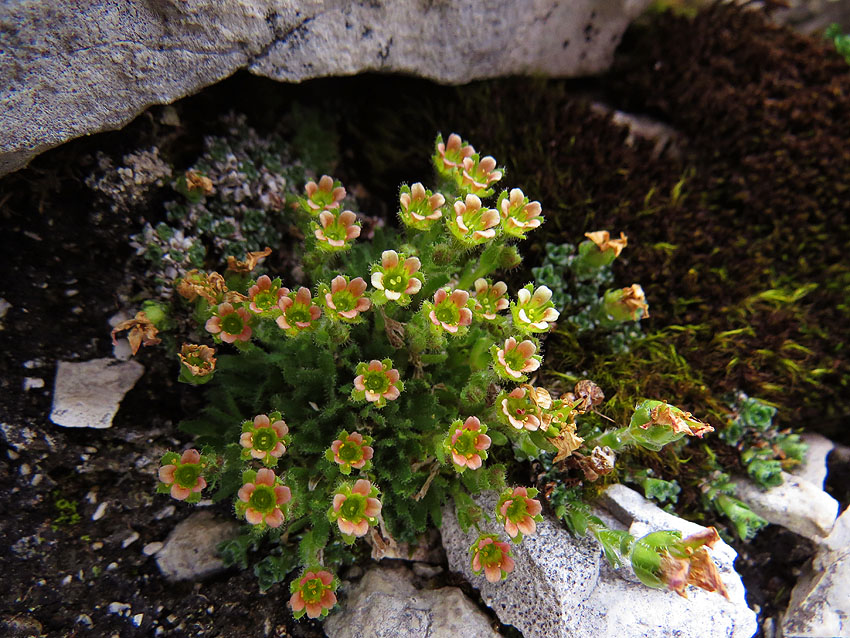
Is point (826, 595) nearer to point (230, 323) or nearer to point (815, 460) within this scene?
point (815, 460)

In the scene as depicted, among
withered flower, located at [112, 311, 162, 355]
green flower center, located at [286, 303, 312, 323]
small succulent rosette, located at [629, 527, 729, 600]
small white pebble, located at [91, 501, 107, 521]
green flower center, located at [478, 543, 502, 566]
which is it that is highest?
green flower center, located at [286, 303, 312, 323]

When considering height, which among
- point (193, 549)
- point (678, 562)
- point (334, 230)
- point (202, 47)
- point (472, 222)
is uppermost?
point (202, 47)

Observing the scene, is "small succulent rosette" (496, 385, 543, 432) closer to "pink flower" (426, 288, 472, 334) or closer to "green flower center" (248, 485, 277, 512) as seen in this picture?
"pink flower" (426, 288, 472, 334)

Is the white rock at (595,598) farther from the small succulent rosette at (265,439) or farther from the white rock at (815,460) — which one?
the small succulent rosette at (265,439)

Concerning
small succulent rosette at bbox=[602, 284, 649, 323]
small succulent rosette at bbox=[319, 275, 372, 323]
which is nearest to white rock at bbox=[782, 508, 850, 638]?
small succulent rosette at bbox=[602, 284, 649, 323]

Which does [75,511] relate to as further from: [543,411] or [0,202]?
[543,411]

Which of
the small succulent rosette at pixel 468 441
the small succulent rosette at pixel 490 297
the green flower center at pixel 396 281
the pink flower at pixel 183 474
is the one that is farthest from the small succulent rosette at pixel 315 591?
the small succulent rosette at pixel 490 297


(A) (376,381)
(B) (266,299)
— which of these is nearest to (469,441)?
(A) (376,381)
